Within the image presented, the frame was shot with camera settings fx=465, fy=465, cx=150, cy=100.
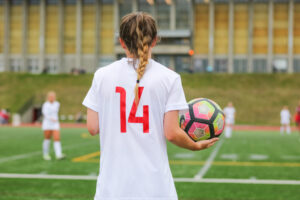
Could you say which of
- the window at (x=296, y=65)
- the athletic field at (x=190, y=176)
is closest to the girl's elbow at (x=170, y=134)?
the athletic field at (x=190, y=176)

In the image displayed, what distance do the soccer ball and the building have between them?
57.4 meters

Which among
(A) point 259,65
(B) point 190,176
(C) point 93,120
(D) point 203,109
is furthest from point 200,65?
(C) point 93,120

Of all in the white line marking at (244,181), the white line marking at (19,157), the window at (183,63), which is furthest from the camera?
the window at (183,63)

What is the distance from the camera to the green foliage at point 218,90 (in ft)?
150

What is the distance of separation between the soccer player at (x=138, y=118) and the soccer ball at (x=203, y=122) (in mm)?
1043

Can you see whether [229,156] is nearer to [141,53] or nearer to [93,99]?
[93,99]

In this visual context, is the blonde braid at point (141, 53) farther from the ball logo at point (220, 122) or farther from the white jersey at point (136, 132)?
the ball logo at point (220, 122)

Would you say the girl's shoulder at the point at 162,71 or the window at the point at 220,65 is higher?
the girl's shoulder at the point at 162,71

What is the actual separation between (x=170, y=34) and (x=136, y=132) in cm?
6113

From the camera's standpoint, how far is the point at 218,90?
162 feet

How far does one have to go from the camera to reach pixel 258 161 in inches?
527

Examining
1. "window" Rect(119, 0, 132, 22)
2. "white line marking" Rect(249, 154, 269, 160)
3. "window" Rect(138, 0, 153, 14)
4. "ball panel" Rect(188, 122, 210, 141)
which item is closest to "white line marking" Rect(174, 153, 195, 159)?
"white line marking" Rect(249, 154, 269, 160)

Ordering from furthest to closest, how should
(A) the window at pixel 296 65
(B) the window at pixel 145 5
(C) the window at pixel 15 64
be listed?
1. (C) the window at pixel 15 64
2. (B) the window at pixel 145 5
3. (A) the window at pixel 296 65

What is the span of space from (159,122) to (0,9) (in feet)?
228
